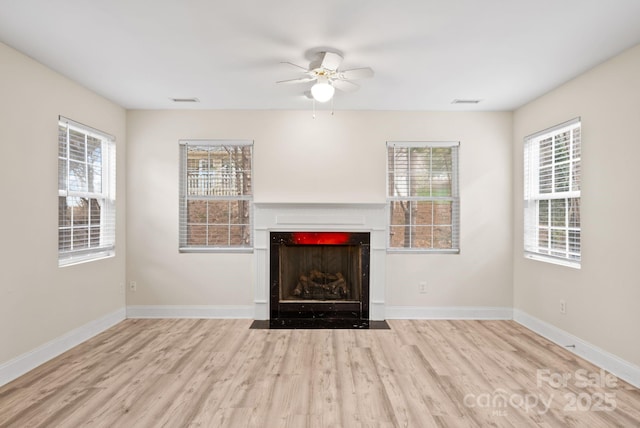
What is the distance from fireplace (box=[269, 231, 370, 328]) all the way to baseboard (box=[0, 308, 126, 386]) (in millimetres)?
1812

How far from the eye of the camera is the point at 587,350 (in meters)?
3.05

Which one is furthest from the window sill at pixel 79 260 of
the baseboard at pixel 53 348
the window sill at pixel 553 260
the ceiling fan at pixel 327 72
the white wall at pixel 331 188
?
the window sill at pixel 553 260

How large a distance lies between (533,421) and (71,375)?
3.31 m

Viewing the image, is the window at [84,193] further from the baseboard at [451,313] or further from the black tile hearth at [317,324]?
the baseboard at [451,313]

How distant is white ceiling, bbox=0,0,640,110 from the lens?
2150 millimetres

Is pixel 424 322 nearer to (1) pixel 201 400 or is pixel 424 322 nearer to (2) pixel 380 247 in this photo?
(2) pixel 380 247

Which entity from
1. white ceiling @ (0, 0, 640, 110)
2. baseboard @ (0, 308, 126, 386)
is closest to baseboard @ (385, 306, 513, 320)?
white ceiling @ (0, 0, 640, 110)

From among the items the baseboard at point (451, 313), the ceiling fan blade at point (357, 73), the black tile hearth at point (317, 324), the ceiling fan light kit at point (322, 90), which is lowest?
the black tile hearth at point (317, 324)

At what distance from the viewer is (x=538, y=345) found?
3404 millimetres

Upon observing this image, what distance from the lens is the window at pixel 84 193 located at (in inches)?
128

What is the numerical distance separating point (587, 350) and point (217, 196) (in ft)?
13.4

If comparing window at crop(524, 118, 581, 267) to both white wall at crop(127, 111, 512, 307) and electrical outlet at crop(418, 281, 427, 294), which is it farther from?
electrical outlet at crop(418, 281, 427, 294)

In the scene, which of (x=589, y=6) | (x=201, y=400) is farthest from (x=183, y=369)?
(x=589, y=6)

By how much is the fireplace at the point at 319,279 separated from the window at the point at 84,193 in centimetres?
187
